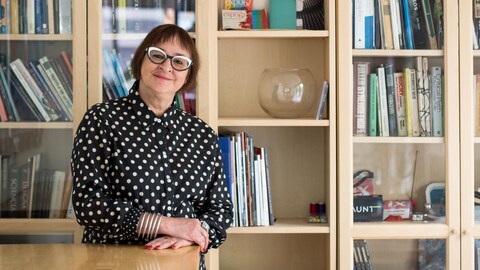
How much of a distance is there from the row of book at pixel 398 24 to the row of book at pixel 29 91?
3.95 feet

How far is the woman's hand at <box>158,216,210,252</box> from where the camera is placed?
2.43m

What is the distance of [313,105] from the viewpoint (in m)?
3.19

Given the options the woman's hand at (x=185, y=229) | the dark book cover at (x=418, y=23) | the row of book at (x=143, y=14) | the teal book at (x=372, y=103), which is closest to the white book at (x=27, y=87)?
the row of book at (x=143, y=14)

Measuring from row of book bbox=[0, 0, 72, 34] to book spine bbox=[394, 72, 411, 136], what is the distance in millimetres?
1310

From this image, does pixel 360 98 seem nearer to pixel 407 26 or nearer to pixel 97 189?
pixel 407 26

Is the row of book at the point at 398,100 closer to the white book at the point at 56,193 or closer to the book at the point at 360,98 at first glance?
the book at the point at 360,98

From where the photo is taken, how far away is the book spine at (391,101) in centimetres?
309

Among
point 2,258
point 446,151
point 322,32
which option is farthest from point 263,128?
point 2,258

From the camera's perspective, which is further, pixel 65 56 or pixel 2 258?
pixel 65 56

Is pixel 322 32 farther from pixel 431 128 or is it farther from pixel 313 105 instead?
pixel 431 128

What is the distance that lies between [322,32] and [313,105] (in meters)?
0.32

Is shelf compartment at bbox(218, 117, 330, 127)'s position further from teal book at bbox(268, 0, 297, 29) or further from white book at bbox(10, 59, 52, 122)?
white book at bbox(10, 59, 52, 122)

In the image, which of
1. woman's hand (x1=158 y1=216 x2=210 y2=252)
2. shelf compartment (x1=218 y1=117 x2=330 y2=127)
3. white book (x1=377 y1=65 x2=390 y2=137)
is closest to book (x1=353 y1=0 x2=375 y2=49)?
white book (x1=377 y1=65 x2=390 y2=137)

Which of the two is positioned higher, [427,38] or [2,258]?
[427,38]
